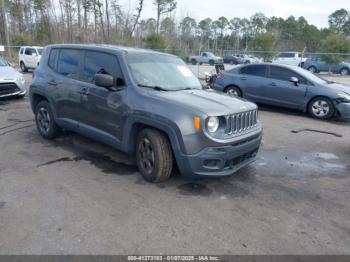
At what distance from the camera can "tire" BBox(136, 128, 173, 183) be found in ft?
13.3

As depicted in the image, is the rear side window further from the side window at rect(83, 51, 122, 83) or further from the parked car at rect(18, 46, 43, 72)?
the parked car at rect(18, 46, 43, 72)

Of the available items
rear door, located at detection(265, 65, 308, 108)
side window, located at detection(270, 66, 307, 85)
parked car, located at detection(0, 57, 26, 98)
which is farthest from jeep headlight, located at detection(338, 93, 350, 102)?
parked car, located at detection(0, 57, 26, 98)

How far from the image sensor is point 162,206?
3.70m

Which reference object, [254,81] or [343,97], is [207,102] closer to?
[343,97]

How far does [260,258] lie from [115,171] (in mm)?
2570

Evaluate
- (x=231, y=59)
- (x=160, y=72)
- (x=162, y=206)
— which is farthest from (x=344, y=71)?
(x=162, y=206)

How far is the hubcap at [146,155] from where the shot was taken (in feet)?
13.8

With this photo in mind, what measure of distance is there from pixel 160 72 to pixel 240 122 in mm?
1510

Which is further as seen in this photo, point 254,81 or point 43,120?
point 254,81

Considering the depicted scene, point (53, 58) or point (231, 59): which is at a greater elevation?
point (53, 58)

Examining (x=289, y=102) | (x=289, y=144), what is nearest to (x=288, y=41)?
(x=289, y=102)

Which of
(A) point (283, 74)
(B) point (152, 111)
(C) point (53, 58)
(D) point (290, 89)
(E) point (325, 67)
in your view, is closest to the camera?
(B) point (152, 111)

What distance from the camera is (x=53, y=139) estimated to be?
618 centimetres

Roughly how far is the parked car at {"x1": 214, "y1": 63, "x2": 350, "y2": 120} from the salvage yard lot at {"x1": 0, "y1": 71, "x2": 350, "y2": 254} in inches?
138
